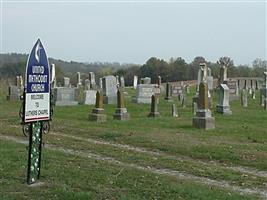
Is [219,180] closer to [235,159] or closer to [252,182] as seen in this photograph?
[252,182]

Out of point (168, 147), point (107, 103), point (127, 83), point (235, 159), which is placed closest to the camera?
point (235, 159)

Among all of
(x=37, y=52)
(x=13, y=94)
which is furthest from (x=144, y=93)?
(x=37, y=52)

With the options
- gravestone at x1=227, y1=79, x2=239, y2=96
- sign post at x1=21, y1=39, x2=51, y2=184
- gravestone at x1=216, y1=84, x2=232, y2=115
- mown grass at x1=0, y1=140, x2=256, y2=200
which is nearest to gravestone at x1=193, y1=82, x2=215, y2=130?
gravestone at x1=216, y1=84, x2=232, y2=115

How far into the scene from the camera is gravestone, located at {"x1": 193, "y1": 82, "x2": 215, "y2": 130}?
15758mm

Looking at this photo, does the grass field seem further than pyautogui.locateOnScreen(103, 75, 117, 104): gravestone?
No

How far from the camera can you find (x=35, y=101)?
7.27m

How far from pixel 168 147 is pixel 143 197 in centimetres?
522

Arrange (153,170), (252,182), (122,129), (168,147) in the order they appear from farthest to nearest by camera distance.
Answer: (122,129), (168,147), (153,170), (252,182)

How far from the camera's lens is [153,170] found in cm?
901

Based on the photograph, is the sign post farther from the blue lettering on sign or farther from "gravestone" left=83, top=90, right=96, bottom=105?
"gravestone" left=83, top=90, right=96, bottom=105

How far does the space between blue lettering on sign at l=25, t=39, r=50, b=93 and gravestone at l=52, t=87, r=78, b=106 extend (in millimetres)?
20068

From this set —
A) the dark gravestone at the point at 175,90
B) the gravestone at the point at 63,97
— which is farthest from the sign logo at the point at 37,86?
the dark gravestone at the point at 175,90

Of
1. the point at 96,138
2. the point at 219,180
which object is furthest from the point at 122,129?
the point at 219,180

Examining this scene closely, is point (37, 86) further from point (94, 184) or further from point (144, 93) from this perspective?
point (144, 93)
